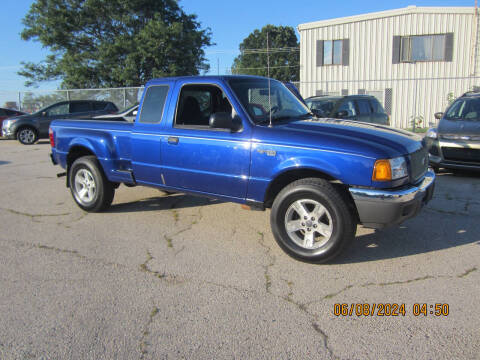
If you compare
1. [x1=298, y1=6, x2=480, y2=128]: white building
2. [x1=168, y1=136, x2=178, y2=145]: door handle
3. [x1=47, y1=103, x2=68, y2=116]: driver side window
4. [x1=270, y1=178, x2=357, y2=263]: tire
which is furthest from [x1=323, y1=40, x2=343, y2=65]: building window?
[x1=270, y1=178, x2=357, y2=263]: tire

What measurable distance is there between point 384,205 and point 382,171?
30 centimetres

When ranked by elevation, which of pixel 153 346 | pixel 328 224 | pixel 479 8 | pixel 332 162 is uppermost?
pixel 479 8

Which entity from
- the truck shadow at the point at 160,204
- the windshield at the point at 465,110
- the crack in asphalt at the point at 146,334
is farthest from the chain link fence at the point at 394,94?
the crack in asphalt at the point at 146,334

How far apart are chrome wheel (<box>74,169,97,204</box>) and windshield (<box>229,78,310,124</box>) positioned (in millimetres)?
2623

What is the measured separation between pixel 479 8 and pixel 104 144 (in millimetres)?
21093

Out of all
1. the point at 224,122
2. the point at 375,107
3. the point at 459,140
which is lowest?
the point at 459,140

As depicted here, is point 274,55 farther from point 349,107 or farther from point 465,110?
point 465,110

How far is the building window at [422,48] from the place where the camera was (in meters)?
20.2

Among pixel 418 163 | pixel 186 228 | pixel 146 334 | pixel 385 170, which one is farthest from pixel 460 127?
pixel 146 334

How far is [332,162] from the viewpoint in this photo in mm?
3623

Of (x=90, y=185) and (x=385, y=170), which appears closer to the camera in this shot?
(x=385, y=170)

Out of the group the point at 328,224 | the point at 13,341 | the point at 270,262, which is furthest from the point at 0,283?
the point at 328,224

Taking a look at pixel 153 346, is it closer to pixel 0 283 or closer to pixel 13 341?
pixel 13 341

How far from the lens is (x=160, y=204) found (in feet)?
20.0
